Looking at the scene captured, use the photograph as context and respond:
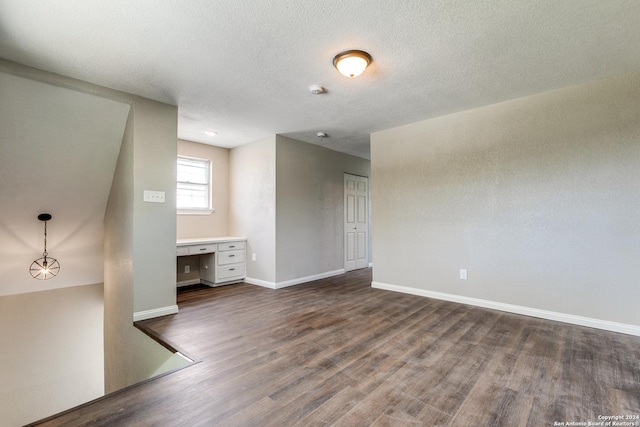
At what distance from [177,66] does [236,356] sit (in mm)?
2525

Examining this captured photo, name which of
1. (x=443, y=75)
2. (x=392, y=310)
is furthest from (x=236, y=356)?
(x=443, y=75)

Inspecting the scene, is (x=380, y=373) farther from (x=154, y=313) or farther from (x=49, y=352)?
(x=49, y=352)

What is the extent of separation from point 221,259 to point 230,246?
26 cm

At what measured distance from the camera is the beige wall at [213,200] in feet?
16.1

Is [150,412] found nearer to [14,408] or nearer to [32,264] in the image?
[32,264]

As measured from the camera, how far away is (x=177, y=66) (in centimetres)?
257

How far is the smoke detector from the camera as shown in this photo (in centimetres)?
298

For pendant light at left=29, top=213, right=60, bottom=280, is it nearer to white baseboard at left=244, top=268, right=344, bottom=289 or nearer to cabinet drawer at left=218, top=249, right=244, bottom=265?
cabinet drawer at left=218, top=249, right=244, bottom=265

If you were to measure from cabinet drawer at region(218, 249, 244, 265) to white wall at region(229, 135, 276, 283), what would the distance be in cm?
14

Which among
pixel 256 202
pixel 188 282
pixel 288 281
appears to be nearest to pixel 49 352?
pixel 188 282

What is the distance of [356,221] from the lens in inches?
246

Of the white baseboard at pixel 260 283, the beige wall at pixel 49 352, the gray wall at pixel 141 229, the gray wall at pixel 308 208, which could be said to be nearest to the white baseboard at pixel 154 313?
the gray wall at pixel 141 229

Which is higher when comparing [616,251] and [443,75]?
[443,75]

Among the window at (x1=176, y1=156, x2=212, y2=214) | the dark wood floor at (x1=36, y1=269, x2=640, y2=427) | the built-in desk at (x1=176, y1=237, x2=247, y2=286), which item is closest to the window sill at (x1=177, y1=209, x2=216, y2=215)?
the window at (x1=176, y1=156, x2=212, y2=214)
